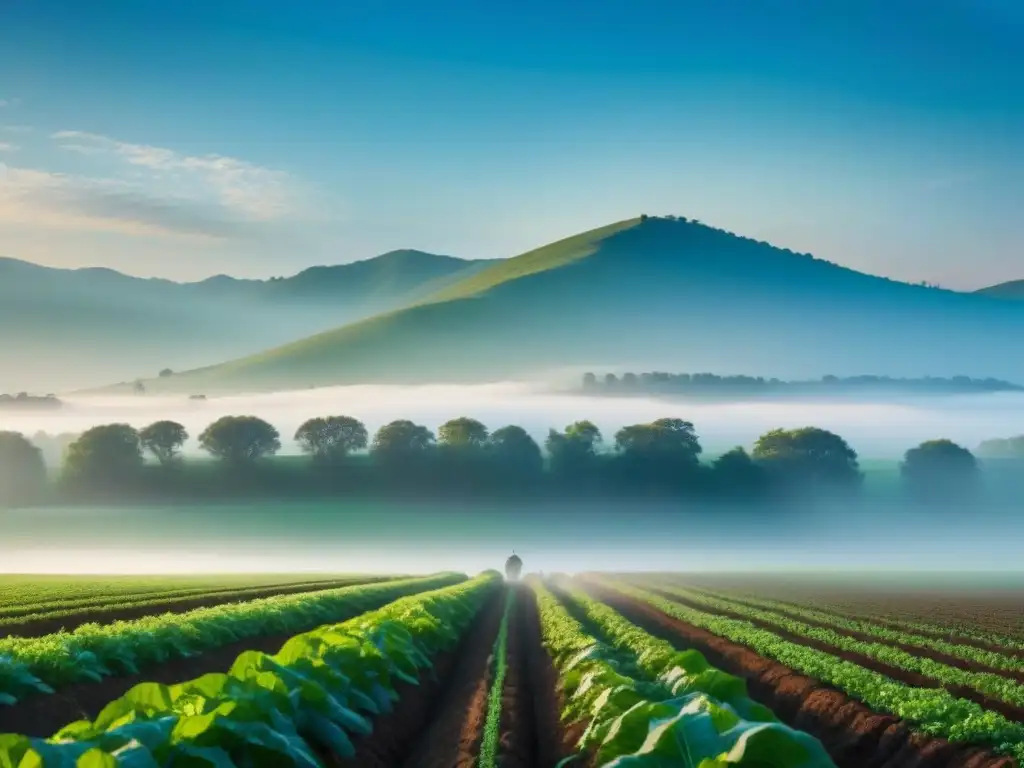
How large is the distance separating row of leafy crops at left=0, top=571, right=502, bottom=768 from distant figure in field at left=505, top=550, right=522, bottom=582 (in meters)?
99.0

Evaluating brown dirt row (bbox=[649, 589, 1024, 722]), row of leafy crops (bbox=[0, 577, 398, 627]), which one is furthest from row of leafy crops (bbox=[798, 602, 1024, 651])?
row of leafy crops (bbox=[0, 577, 398, 627])

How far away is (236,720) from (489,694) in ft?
37.4

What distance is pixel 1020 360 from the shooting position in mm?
181875

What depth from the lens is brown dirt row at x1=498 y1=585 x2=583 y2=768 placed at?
13625mm

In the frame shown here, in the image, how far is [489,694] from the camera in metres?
18.4

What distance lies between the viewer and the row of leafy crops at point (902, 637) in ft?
76.5

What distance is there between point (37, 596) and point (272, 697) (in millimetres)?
39699

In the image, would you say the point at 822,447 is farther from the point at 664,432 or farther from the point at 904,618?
the point at 904,618

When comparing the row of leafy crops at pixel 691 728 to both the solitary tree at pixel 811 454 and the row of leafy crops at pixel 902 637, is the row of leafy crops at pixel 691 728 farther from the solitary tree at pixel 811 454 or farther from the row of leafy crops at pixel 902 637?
the solitary tree at pixel 811 454

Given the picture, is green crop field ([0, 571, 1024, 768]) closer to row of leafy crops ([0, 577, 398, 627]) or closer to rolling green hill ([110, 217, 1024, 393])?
row of leafy crops ([0, 577, 398, 627])

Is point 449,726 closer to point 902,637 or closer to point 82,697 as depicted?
point 82,697

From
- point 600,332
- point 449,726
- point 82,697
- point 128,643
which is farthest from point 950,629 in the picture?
point 600,332

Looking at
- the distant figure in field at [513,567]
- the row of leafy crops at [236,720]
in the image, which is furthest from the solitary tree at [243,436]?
the row of leafy crops at [236,720]

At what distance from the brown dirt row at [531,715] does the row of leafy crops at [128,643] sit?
22.0 ft
